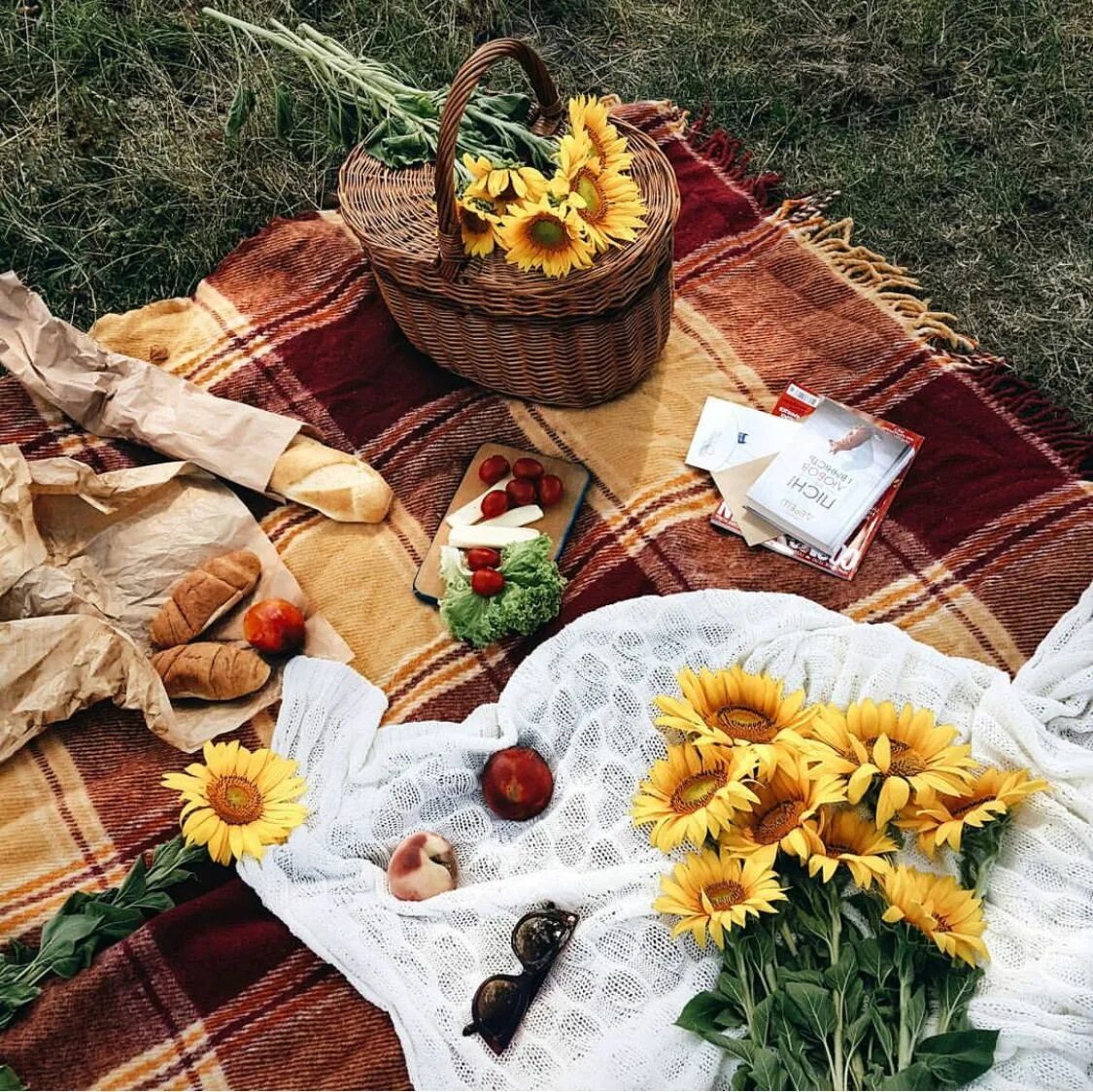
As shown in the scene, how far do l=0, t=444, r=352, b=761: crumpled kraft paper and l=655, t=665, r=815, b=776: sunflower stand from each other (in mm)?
740

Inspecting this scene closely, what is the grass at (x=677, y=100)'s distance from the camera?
2.62 metres

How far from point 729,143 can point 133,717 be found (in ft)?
6.28

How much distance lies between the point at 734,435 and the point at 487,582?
638 millimetres

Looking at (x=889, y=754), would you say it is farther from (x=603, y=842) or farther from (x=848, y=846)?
(x=603, y=842)

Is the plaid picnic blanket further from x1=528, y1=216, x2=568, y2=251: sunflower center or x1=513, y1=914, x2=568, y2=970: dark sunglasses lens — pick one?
x1=528, y1=216, x2=568, y2=251: sunflower center

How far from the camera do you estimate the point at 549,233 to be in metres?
1.95

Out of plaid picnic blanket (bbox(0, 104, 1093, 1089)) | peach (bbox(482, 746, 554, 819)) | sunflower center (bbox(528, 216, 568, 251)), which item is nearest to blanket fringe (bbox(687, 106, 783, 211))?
plaid picnic blanket (bbox(0, 104, 1093, 1089))

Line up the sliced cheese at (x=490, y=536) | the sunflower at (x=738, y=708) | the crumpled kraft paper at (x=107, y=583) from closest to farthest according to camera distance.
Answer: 1. the sunflower at (x=738, y=708)
2. the crumpled kraft paper at (x=107, y=583)
3. the sliced cheese at (x=490, y=536)

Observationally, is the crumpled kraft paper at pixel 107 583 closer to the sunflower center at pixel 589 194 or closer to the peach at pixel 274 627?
the peach at pixel 274 627

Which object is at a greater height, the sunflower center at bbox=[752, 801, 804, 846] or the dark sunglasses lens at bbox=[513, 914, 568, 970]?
the sunflower center at bbox=[752, 801, 804, 846]

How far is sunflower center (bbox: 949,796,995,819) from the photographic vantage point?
1643mm

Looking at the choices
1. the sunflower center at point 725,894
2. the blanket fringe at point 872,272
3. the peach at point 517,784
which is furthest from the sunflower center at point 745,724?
the blanket fringe at point 872,272

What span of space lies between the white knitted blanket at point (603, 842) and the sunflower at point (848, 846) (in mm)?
262

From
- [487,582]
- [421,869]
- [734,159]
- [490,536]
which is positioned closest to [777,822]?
[421,869]
